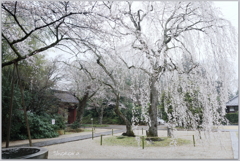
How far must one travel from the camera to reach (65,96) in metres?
6.65

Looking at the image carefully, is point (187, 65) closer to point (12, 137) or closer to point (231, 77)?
point (231, 77)

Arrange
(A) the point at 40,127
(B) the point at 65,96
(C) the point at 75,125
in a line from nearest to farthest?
1. (A) the point at 40,127
2. (B) the point at 65,96
3. (C) the point at 75,125

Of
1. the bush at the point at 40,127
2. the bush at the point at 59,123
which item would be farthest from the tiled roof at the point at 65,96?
the bush at the point at 40,127

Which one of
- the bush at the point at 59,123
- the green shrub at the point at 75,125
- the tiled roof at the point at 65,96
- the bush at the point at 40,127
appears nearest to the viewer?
the bush at the point at 40,127

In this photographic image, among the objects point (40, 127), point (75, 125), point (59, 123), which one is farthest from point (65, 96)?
point (40, 127)

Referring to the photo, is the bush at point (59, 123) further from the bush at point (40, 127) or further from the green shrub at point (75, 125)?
the green shrub at point (75, 125)

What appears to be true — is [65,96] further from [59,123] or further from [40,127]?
[40,127]

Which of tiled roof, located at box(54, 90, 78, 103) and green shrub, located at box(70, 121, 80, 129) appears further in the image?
green shrub, located at box(70, 121, 80, 129)

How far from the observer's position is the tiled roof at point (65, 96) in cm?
624

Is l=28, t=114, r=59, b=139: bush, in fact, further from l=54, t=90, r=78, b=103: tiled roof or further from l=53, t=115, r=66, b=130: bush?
l=54, t=90, r=78, b=103: tiled roof

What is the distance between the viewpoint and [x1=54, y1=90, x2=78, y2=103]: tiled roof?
6238 mm

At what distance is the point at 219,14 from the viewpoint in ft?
9.61

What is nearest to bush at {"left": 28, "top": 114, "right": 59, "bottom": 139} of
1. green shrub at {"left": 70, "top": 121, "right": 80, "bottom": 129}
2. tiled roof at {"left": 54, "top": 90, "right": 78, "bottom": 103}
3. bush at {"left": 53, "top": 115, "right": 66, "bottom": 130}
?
bush at {"left": 53, "top": 115, "right": 66, "bottom": 130}

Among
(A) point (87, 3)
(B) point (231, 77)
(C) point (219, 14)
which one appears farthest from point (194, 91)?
(A) point (87, 3)
